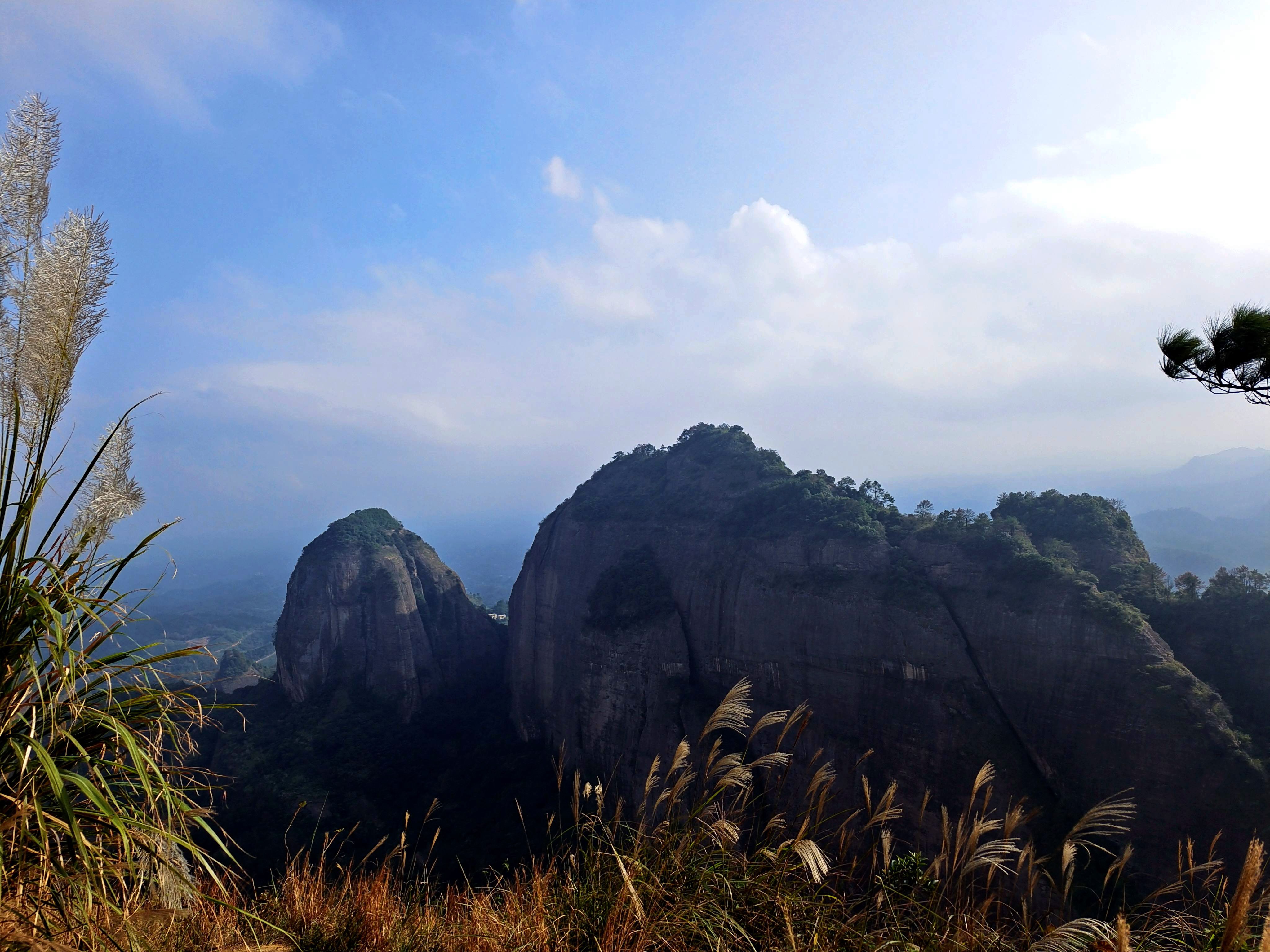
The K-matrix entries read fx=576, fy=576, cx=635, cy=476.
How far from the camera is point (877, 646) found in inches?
903

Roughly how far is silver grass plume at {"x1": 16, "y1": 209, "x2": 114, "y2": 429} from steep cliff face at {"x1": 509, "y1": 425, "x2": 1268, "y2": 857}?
2120 centimetres

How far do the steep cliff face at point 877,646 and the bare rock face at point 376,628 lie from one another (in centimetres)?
787

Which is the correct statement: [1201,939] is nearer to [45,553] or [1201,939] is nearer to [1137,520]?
[45,553]

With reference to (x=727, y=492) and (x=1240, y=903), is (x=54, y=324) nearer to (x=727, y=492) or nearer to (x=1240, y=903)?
(x=1240, y=903)

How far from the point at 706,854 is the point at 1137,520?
624 ft

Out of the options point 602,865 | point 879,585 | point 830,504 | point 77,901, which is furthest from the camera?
point 830,504

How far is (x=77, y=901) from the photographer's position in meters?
2.81

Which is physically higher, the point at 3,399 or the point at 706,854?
the point at 3,399

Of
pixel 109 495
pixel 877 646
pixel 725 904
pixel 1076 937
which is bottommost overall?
pixel 877 646

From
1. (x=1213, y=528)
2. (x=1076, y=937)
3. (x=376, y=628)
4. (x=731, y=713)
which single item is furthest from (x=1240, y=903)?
(x=1213, y=528)

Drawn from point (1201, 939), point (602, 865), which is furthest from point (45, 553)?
point (1201, 939)

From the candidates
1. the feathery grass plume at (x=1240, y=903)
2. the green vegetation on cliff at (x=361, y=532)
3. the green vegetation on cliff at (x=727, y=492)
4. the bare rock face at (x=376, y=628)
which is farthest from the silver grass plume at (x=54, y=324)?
the green vegetation on cliff at (x=361, y=532)

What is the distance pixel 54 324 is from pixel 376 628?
4430cm

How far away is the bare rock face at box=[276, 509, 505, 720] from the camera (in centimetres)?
4162
